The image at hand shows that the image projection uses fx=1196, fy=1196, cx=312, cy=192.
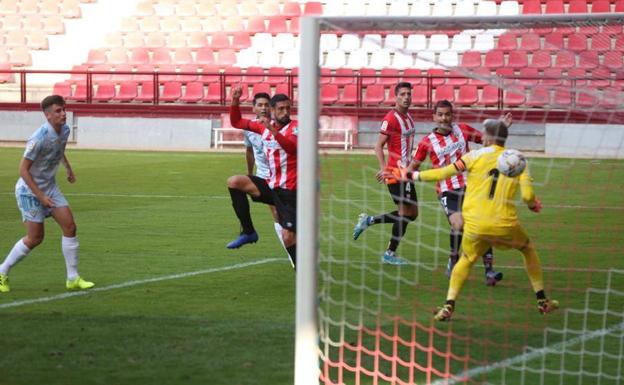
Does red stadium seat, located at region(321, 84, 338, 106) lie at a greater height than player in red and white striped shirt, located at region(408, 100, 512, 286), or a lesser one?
greater

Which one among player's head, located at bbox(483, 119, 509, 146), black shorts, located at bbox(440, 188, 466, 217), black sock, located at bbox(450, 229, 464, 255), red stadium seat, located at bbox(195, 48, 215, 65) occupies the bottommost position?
black sock, located at bbox(450, 229, 464, 255)

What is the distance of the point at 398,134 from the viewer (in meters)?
12.1

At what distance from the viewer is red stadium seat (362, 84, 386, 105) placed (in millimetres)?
26953

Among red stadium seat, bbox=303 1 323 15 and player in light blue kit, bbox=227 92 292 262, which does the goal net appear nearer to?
player in light blue kit, bbox=227 92 292 262

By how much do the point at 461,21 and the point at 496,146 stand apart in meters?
1.87

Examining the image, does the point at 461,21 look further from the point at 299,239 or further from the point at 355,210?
the point at 355,210

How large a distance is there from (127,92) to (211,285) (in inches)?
765

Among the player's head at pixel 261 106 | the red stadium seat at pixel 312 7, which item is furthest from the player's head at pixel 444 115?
the red stadium seat at pixel 312 7

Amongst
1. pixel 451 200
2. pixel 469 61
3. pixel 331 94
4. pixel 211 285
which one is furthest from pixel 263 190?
pixel 331 94

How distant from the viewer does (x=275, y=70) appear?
28.7m

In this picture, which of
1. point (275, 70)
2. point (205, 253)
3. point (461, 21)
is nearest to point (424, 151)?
point (205, 253)

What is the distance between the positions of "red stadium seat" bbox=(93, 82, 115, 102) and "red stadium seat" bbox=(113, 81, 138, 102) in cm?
15

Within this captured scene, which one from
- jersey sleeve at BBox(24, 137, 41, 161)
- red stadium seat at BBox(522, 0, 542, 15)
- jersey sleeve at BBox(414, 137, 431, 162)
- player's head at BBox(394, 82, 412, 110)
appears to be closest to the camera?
jersey sleeve at BBox(24, 137, 41, 161)

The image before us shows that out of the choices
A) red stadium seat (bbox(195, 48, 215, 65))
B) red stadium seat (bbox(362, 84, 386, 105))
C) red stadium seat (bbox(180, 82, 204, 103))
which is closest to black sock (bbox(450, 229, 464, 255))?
red stadium seat (bbox(362, 84, 386, 105))
